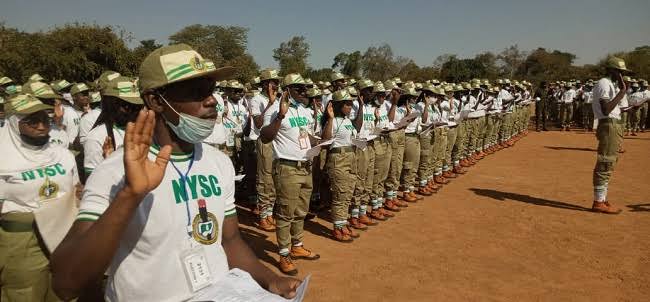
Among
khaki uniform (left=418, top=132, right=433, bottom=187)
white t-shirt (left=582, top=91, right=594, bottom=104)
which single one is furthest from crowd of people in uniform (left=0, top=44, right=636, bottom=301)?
white t-shirt (left=582, top=91, right=594, bottom=104)

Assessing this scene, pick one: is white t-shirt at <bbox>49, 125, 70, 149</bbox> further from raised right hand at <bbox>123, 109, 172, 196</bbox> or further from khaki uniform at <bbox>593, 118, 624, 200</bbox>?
khaki uniform at <bbox>593, 118, 624, 200</bbox>

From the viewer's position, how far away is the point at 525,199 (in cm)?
980

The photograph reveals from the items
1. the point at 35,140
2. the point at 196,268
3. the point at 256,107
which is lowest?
the point at 196,268

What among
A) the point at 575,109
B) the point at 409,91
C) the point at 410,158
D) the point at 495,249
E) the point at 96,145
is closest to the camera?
the point at 96,145

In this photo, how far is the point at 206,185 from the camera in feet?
6.60

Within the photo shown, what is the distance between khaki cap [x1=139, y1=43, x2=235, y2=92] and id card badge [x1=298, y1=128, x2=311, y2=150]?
406 centimetres

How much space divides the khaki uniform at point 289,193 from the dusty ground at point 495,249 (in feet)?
2.31

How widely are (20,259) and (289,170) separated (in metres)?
3.11

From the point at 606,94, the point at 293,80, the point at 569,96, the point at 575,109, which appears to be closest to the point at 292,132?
the point at 293,80

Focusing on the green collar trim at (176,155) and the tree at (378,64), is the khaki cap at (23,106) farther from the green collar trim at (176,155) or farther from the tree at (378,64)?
the tree at (378,64)

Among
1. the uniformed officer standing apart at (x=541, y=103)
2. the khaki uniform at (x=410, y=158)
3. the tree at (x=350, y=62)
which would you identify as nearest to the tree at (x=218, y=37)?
the tree at (x=350, y=62)

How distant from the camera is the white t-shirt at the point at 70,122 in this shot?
24.7 feet

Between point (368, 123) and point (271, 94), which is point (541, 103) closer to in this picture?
point (368, 123)

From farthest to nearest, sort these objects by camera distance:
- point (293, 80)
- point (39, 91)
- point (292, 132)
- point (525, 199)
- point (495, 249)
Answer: point (525, 199), point (495, 249), point (293, 80), point (292, 132), point (39, 91)
